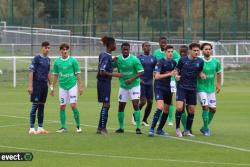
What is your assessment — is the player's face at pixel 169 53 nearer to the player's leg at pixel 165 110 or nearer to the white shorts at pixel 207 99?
the player's leg at pixel 165 110

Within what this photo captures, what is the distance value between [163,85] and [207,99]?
115 cm

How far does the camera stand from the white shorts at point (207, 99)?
19.2 meters

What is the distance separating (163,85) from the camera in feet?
62.3

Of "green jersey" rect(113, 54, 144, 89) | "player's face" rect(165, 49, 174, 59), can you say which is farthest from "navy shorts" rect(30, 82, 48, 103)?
"player's face" rect(165, 49, 174, 59)

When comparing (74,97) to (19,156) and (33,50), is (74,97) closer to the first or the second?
(19,156)

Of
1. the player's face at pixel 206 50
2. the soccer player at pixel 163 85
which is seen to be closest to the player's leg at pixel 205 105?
the soccer player at pixel 163 85

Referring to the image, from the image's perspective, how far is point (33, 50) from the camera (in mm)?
Result: 55938

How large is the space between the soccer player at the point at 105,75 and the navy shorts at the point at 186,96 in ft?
4.86

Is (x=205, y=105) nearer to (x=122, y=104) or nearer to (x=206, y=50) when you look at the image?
(x=206, y=50)

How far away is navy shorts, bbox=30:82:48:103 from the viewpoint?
19438 millimetres

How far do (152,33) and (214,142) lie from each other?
137 feet

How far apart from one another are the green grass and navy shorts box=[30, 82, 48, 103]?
0.84 m

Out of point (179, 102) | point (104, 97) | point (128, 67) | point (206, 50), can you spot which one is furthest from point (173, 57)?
point (104, 97)

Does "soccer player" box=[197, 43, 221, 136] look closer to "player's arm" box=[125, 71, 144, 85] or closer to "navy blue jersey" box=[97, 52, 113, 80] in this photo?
"player's arm" box=[125, 71, 144, 85]
